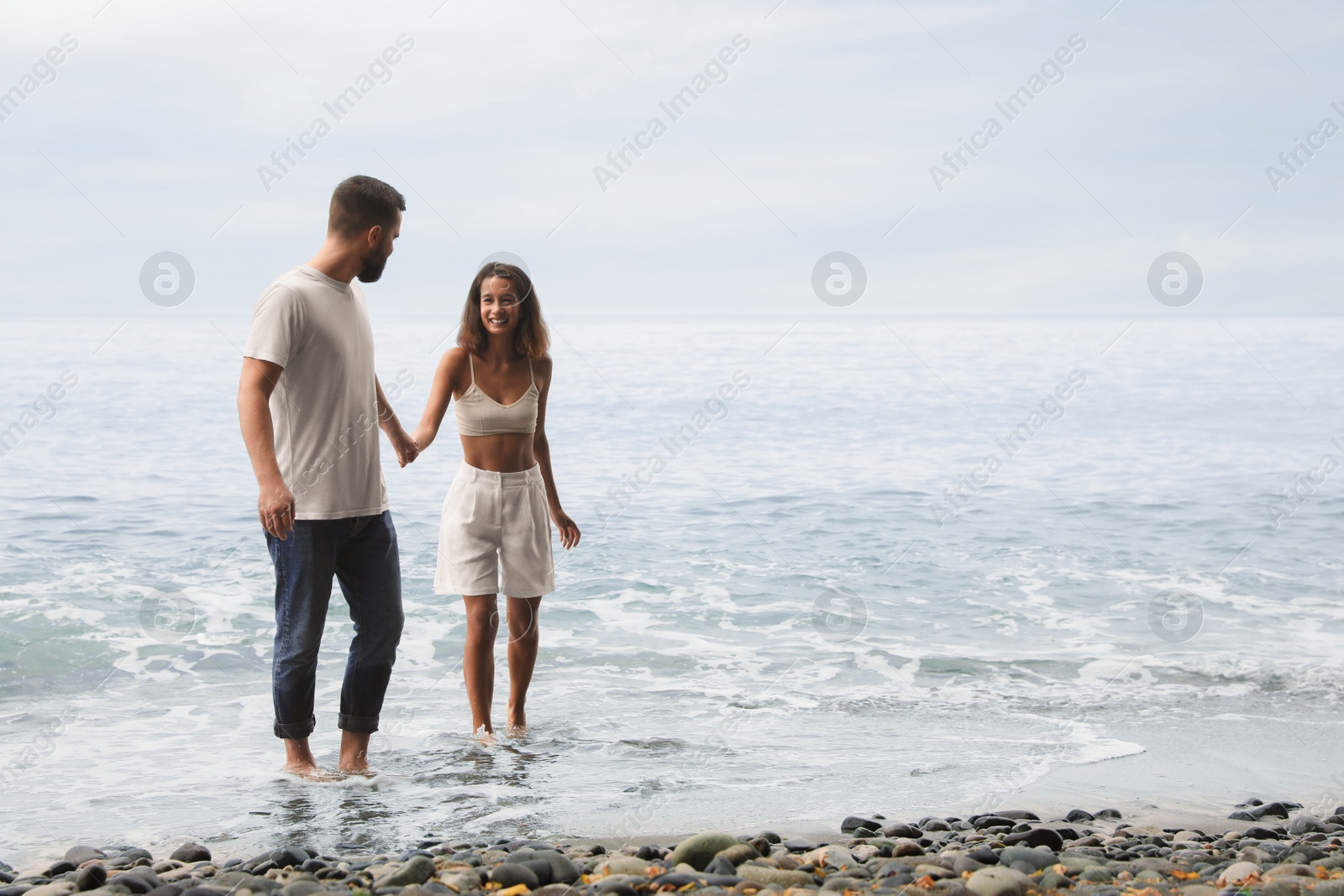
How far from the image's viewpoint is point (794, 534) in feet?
35.6

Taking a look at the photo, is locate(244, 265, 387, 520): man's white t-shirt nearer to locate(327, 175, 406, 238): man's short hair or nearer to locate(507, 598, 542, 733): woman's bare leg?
locate(327, 175, 406, 238): man's short hair

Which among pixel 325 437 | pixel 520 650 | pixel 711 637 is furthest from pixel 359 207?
pixel 711 637

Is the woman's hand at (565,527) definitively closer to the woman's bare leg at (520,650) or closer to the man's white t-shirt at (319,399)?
the woman's bare leg at (520,650)

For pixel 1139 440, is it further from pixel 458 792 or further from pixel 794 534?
pixel 458 792

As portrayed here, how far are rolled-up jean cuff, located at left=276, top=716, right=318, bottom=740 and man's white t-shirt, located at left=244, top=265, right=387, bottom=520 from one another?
30.9 inches

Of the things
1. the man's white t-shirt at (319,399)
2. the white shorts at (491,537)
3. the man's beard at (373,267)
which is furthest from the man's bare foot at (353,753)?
the man's beard at (373,267)

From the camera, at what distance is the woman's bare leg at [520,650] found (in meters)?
4.66

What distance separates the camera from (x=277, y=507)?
11.2 feet

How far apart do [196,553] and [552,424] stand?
10.4m

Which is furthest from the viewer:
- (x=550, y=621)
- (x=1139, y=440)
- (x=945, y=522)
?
(x=1139, y=440)

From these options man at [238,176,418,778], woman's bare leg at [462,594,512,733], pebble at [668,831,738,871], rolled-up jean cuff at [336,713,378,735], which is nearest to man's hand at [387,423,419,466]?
man at [238,176,418,778]

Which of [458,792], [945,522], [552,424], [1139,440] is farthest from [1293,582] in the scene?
[552,424]

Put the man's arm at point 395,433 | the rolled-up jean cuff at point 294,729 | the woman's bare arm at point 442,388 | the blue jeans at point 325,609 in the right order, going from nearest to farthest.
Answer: the blue jeans at point 325,609, the rolled-up jean cuff at point 294,729, the man's arm at point 395,433, the woman's bare arm at point 442,388

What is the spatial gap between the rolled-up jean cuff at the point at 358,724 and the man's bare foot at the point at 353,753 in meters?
0.03
